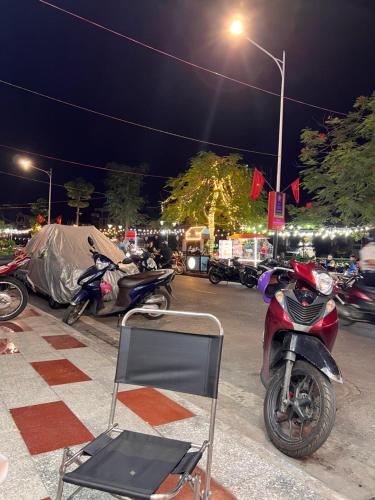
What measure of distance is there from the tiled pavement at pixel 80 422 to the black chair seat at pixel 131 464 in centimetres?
48

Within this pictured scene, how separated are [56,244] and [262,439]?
22.3 feet

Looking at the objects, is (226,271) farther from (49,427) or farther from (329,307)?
(49,427)

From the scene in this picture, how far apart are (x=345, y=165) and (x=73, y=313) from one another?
30.6 ft

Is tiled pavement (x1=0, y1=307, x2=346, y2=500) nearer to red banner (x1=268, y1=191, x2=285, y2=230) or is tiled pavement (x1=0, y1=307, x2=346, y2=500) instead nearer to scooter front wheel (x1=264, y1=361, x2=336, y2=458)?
scooter front wheel (x1=264, y1=361, x2=336, y2=458)

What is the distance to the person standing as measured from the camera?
759 cm

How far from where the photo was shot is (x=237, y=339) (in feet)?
22.5

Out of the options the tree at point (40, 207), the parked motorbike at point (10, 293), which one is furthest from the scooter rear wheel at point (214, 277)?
the tree at point (40, 207)

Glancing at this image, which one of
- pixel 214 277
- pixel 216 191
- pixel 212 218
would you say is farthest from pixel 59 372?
pixel 212 218

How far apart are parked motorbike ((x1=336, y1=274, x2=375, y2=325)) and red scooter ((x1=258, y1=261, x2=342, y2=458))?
14.6 feet

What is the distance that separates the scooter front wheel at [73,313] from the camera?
286 inches

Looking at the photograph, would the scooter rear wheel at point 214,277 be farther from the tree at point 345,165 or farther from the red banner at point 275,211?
the tree at point 345,165

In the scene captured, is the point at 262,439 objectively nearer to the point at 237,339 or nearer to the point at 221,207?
the point at 237,339

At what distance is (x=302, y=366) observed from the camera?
3158mm

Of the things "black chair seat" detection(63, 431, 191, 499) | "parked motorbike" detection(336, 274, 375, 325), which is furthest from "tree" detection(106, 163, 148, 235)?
Result: "black chair seat" detection(63, 431, 191, 499)
